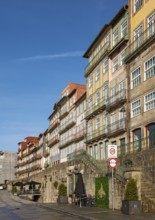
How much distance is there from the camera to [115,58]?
134ft

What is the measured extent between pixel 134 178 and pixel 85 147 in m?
28.0

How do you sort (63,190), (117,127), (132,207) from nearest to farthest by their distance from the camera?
(132,207), (117,127), (63,190)

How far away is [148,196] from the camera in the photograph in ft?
77.7

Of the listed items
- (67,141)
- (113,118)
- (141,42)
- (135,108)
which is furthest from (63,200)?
(67,141)

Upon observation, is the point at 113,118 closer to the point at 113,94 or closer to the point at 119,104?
the point at 113,94

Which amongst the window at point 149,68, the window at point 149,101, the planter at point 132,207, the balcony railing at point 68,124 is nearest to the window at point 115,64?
the window at point 149,68

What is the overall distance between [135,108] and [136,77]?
2.80 m

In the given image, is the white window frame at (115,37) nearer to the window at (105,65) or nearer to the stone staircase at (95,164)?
the window at (105,65)

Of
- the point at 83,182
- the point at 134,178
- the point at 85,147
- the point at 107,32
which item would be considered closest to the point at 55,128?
A: the point at 85,147

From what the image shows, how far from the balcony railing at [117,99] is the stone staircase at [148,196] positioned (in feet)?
44.0

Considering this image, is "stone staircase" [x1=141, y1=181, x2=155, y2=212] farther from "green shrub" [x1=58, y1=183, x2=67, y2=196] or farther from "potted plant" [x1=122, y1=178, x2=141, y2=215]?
"green shrub" [x1=58, y1=183, x2=67, y2=196]

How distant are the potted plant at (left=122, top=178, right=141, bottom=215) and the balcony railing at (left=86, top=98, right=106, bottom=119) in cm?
1991

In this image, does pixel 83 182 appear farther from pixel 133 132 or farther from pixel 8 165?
pixel 8 165

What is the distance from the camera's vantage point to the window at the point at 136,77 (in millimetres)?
33681
